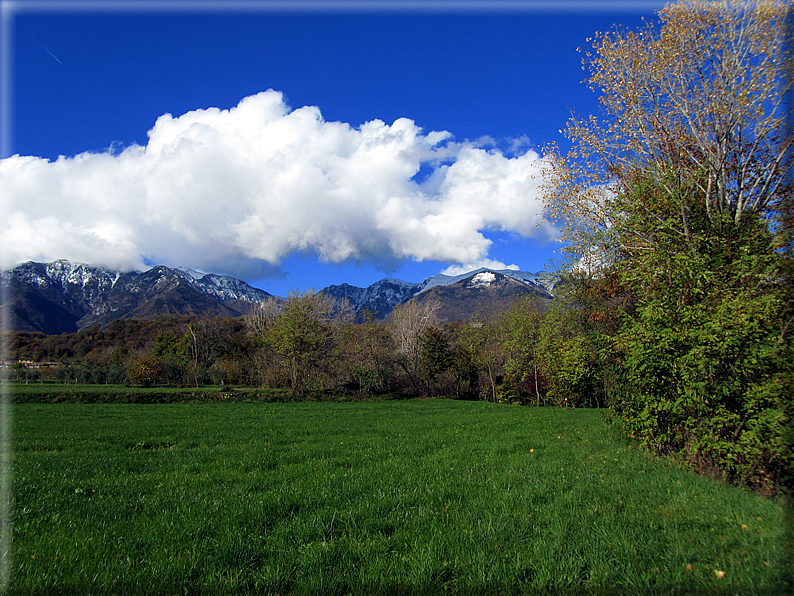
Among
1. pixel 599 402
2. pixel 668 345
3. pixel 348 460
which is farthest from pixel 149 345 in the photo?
pixel 668 345

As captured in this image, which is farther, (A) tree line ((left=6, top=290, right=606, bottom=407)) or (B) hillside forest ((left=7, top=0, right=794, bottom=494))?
(A) tree line ((left=6, top=290, right=606, bottom=407))

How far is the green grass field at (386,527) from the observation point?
399 centimetres

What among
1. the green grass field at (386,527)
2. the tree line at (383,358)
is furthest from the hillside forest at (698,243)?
the tree line at (383,358)

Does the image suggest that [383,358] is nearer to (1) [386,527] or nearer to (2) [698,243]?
(2) [698,243]

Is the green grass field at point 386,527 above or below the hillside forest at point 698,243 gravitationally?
below

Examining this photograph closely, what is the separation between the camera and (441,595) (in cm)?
383

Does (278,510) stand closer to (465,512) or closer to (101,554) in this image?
(101,554)

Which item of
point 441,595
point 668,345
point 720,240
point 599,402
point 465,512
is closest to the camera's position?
point 441,595

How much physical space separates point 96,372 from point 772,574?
224 feet

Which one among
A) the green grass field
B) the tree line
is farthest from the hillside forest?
the tree line

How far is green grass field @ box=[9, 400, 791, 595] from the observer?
399 cm

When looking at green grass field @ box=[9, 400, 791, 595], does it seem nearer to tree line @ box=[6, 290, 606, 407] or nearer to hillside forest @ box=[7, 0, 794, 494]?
hillside forest @ box=[7, 0, 794, 494]

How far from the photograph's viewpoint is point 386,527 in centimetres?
538

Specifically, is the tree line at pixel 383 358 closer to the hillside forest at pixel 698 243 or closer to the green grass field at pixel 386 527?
the hillside forest at pixel 698 243
